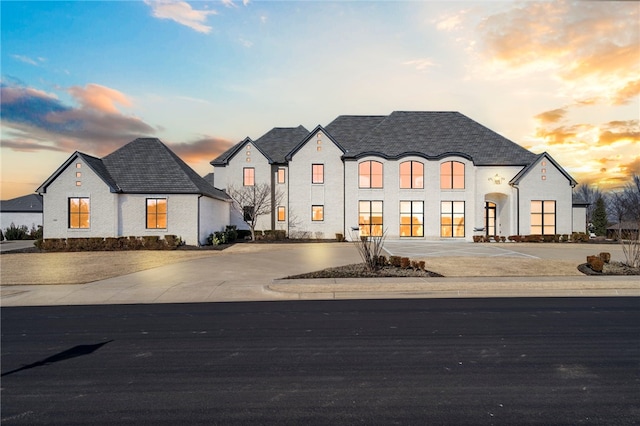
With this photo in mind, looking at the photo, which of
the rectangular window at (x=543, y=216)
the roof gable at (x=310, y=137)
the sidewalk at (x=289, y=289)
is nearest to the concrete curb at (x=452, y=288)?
the sidewalk at (x=289, y=289)

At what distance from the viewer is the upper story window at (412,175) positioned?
110 ft

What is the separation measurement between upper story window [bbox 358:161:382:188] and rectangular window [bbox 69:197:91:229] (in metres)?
22.3

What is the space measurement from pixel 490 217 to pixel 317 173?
58.7ft

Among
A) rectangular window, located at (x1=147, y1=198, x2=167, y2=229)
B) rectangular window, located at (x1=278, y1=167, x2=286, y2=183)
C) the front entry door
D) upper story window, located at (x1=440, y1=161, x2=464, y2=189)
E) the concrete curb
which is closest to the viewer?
the concrete curb

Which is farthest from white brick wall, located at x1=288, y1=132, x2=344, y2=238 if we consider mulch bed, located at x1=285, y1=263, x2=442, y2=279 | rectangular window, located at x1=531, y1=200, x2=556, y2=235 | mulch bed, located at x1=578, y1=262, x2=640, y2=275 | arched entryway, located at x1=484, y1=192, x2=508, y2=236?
mulch bed, located at x1=578, y1=262, x2=640, y2=275

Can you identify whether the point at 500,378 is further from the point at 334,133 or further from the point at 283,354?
the point at 334,133

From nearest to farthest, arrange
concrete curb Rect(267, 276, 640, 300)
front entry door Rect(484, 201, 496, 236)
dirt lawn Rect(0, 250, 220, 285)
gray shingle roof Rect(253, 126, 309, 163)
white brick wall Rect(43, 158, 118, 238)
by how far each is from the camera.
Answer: concrete curb Rect(267, 276, 640, 300)
dirt lawn Rect(0, 250, 220, 285)
white brick wall Rect(43, 158, 118, 238)
front entry door Rect(484, 201, 496, 236)
gray shingle roof Rect(253, 126, 309, 163)

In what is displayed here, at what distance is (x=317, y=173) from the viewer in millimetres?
34562

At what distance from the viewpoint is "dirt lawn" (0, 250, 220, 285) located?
14.9 m

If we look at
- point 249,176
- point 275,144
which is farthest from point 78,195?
point 275,144

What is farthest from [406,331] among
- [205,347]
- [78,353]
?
[78,353]

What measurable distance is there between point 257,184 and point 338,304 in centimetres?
2629

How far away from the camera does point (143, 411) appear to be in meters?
4.52

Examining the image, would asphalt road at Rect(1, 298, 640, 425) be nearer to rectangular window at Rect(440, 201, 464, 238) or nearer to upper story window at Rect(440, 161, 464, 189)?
rectangular window at Rect(440, 201, 464, 238)
